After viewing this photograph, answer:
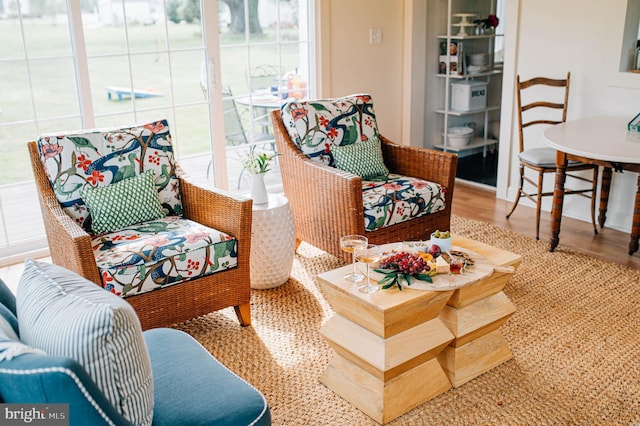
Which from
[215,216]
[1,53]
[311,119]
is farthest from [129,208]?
[1,53]

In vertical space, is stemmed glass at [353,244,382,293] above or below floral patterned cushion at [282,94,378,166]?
below

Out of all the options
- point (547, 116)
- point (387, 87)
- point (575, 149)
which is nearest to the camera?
point (575, 149)

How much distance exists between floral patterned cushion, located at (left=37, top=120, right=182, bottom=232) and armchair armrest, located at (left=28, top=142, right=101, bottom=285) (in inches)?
2.3

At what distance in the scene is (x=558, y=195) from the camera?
3.71 meters

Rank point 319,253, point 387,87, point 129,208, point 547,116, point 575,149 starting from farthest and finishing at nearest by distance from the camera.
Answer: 1. point 387,87
2. point 547,116
3. point 319,253
4. point 575,149
5. point 129,208

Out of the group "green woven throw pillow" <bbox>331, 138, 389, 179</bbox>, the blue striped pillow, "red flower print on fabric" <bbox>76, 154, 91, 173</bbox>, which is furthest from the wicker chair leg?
→ the blue striped pillow

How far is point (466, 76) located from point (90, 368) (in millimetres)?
4655

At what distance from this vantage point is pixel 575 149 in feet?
11.0

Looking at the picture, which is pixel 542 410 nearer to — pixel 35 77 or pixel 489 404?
pixel 489 404

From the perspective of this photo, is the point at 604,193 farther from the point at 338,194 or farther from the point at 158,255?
the point at 158,255

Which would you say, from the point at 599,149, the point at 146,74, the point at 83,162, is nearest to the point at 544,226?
the point at 599,149

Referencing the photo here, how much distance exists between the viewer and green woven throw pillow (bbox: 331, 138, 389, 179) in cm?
368

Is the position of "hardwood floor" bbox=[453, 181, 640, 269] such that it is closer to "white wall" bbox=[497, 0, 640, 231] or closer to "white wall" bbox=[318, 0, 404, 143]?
"white wall" bbox=[497, 0, 640, 231]

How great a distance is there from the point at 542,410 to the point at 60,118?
3096 mm
